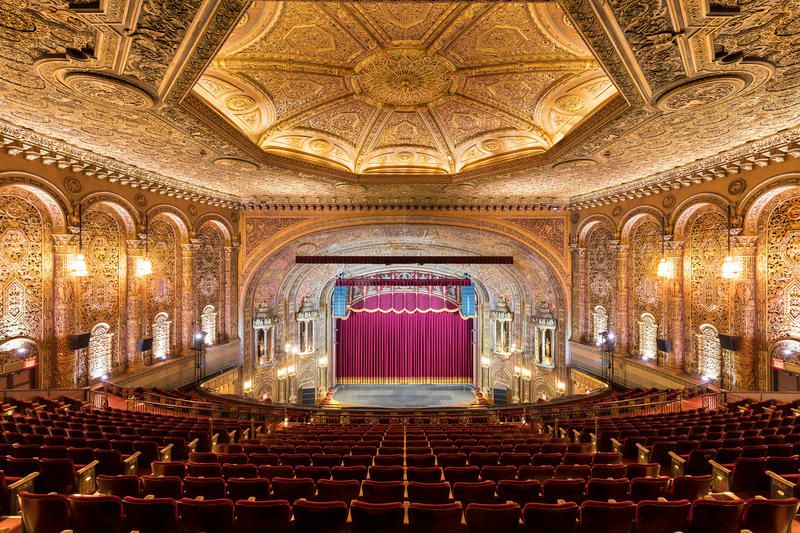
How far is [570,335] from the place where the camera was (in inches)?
644

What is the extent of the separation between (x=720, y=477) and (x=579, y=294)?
40.0 feet

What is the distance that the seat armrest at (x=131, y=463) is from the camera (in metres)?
4.72

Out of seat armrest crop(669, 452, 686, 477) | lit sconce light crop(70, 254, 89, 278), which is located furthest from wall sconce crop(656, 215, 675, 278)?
lit sconce light crop(70, 254, 89, 278)

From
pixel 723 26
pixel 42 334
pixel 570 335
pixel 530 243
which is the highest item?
pixel 723 26

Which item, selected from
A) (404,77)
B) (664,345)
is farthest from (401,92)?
(664,345)

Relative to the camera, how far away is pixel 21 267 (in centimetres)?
934

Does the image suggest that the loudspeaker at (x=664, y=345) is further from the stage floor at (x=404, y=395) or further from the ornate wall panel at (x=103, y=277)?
the ornate wall panel at (x=103, y=277)

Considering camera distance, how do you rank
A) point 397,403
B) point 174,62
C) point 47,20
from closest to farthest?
1. point 47,20
2. point 174,62
3. point 397,403

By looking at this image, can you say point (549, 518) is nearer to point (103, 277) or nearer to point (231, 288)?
point (103, 277)

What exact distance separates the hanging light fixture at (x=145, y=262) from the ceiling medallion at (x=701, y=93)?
1329 cm

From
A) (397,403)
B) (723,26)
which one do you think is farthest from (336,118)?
(397,403)

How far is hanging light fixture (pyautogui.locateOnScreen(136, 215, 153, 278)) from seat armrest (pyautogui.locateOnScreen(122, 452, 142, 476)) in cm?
816

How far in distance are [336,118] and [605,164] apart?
733 centimetres

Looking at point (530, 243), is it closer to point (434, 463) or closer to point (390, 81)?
point (390, 81)
